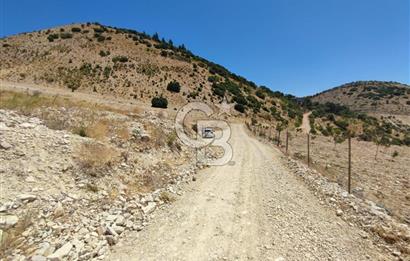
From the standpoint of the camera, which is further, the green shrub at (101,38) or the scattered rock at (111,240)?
the green shrub at (101,38)

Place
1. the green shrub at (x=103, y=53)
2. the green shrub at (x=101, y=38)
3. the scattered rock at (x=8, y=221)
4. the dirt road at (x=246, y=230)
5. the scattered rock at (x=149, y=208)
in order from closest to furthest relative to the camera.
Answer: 1. the scattered rock at (x=8, y=221)
2. the dirt road at (x=246, y=230)
3. the scattered rock at (x=149, y=208)
4. the green shrub at (x=103, y=53)
5. the green shrub at (x=101, y=38)

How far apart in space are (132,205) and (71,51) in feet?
191

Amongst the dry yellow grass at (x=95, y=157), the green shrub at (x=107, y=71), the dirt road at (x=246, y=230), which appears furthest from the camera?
the green shrub at (x=107, y=71)

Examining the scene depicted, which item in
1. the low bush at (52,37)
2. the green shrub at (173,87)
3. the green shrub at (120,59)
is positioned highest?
the low bush at (52,37)

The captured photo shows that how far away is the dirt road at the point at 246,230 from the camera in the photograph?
5578 millimetres

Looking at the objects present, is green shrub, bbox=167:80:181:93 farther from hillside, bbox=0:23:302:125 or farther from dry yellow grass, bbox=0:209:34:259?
dry yellow grass, bbox=0:209:34:259

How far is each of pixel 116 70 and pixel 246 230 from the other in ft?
169

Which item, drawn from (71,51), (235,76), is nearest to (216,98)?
(235,76)

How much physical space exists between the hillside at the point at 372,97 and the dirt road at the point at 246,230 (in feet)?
325

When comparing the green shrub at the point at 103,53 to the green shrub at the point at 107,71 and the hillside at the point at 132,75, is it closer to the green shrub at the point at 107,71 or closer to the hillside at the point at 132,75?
the hillside at the point at 132,75

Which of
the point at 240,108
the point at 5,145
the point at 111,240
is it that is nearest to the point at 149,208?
the point at 111,240

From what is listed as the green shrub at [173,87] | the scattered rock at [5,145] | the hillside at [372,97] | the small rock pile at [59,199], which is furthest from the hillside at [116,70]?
the hillside at [372,97]

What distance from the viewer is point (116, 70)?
51.3m

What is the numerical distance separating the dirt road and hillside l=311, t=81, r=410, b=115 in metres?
99.1
